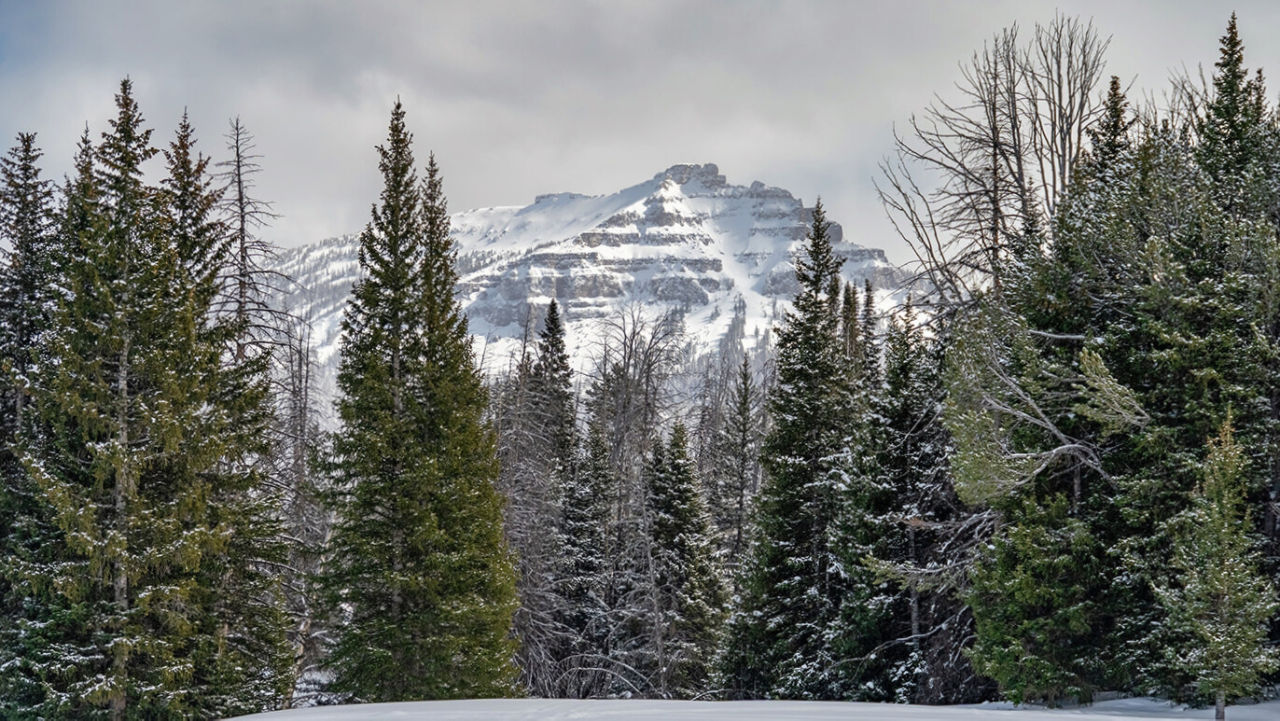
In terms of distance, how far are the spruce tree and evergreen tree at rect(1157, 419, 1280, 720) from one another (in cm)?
1087

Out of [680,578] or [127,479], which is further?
[680,578]

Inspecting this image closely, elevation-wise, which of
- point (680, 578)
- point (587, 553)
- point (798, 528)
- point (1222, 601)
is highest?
point (1222, 601)

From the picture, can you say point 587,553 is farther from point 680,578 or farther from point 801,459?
point 801,459

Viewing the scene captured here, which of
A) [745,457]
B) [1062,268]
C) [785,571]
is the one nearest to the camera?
[1062,268]

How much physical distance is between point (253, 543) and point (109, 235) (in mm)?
5690

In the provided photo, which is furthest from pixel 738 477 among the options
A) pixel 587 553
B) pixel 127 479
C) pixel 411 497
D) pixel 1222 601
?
pixel 1222 601

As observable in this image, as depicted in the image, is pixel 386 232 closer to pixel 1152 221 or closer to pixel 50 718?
pixel 50 718

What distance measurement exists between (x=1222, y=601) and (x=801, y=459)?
11340mm

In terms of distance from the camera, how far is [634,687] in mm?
23984

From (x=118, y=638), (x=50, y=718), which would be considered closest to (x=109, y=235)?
(x=118, y=638)

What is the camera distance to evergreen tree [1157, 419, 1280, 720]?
8.72 meters

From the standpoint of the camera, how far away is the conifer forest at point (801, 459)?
11367mm

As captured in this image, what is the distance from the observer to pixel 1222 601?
8992 millimetres

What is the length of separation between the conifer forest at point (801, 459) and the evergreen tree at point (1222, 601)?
0.05 metres
